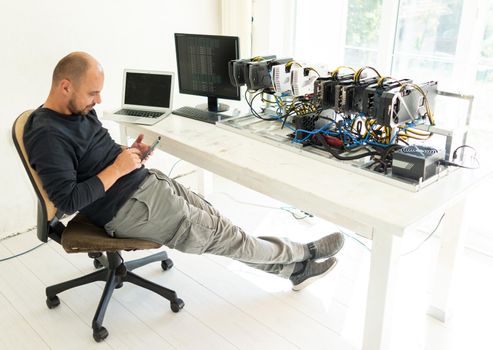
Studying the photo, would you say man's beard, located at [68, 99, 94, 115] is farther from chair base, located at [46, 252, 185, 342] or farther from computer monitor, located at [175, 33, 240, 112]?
computer monitor, located at [175, 33, 240, 112]

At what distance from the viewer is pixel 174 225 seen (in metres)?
1.96

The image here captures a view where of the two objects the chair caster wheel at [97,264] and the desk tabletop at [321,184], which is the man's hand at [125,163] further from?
the chair caster wheel at [97,264]

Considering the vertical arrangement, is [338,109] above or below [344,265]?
above

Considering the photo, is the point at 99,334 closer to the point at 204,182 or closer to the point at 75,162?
the point at 75,162

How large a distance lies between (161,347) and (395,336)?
987mm

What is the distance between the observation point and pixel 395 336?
2.11m

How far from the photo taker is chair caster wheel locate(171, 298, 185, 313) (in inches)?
88.0

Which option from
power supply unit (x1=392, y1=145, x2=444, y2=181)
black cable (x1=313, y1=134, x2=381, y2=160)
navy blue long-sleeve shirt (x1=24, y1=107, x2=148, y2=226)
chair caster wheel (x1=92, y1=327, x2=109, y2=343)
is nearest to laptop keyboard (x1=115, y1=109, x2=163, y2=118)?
navy blue long-sleeve shirt (x1=24, y1=107, x2=148, y2=226)

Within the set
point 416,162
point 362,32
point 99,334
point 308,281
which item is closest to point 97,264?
point 99,334

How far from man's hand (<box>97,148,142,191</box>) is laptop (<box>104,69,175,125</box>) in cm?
75

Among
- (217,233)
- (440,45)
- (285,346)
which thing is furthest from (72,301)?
(440,45)

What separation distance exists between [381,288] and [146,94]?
167cm

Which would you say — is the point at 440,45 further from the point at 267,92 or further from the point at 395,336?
the point at 395,336

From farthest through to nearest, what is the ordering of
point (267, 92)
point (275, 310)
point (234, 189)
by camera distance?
point (234, 189), point (267, 92), point (275, 310)
